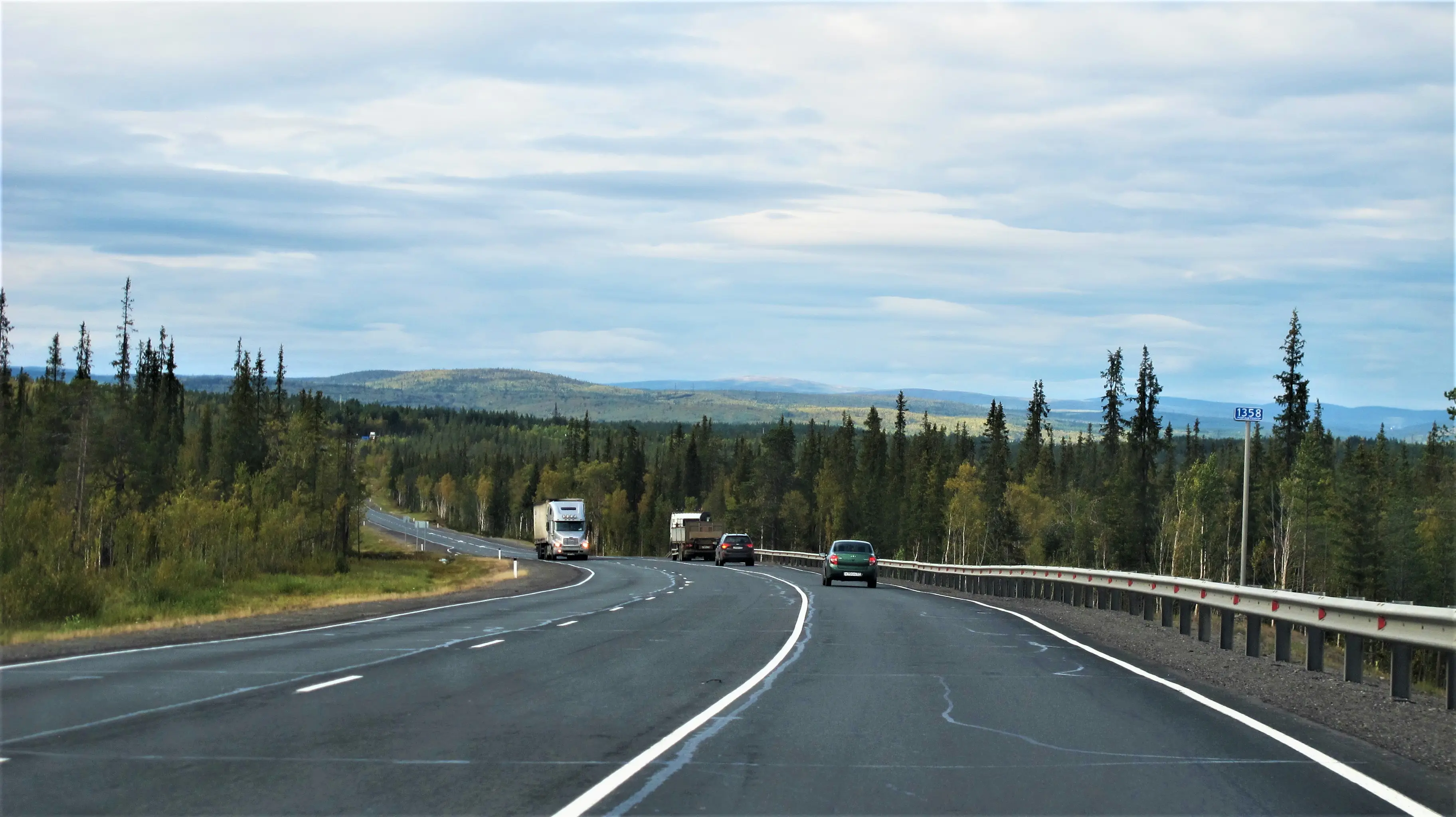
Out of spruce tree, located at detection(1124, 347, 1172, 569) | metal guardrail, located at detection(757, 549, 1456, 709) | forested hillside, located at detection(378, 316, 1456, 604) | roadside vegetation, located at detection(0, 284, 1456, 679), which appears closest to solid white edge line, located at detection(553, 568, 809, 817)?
metal guardrail, located at detection(757, 549, 1456, 709)

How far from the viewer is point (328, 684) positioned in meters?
13.8

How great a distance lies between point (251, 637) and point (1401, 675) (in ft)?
52.1

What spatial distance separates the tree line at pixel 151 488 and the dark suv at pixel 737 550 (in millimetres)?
26011

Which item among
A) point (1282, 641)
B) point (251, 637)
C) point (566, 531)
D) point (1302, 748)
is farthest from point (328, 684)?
point (566, 531)

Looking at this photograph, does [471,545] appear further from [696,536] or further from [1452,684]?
[1452,684]

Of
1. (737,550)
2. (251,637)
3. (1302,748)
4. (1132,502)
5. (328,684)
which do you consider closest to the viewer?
(1302,748)

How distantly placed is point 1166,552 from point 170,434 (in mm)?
110249

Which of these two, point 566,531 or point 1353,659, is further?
point 566,531

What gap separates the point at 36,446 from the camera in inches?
4963

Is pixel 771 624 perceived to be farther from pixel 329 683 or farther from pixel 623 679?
pixel 329 683

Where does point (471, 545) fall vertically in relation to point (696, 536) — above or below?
below

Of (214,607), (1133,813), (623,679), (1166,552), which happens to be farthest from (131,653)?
(1166,552)

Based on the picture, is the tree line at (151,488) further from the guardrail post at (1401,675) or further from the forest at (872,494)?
the guardrail post at (1401,675)

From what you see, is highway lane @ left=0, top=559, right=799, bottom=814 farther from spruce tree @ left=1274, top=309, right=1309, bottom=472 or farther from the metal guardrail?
spruce tree @ left=1274, top=309, right=1309, bottom=472
